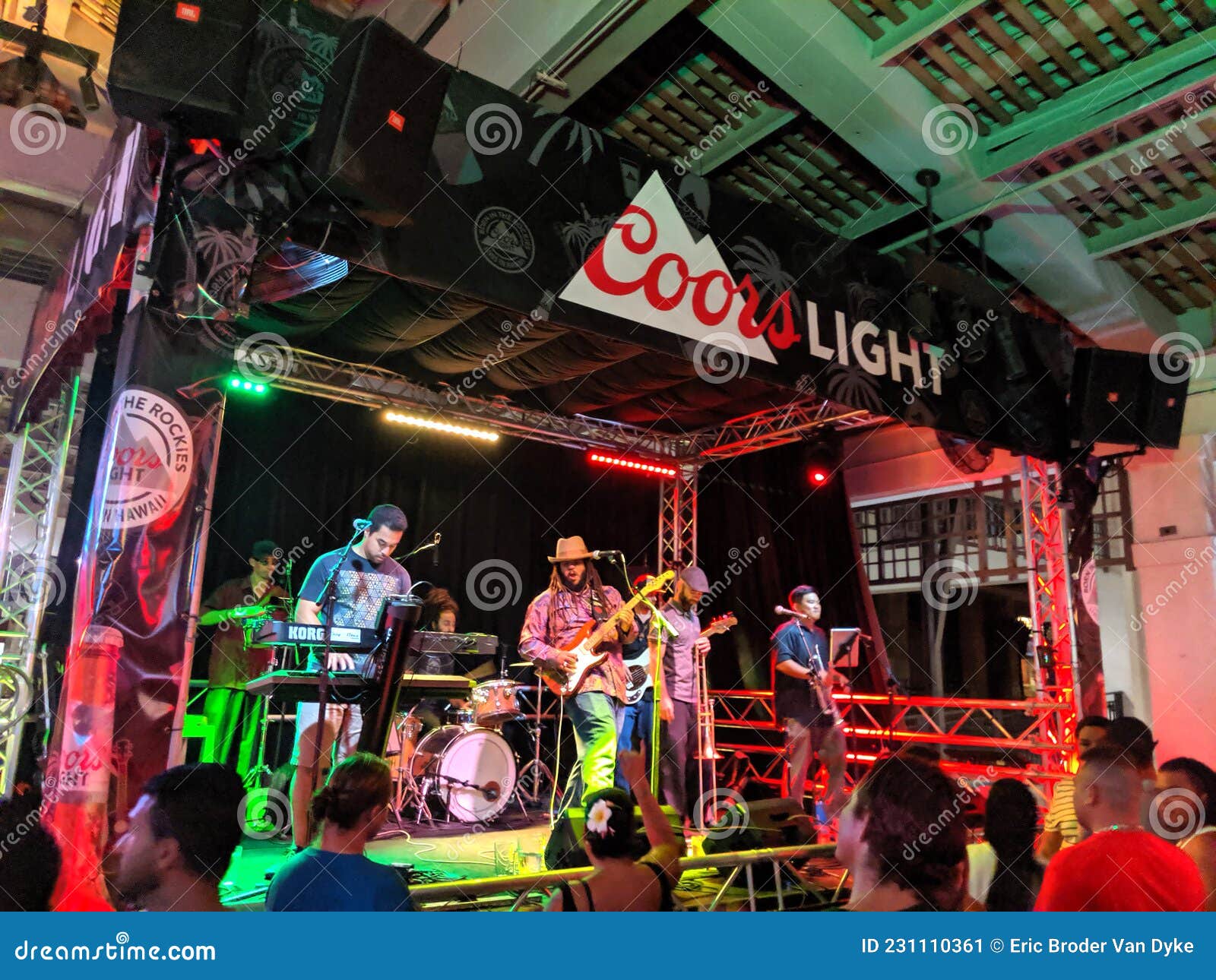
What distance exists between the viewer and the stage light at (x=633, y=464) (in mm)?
8000

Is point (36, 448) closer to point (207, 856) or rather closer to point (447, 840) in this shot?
point (447, 840)

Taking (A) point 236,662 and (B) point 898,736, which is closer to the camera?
(A) point 236,662

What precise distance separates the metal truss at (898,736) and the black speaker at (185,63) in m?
5.70

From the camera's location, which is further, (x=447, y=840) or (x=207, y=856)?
(x=447, y=840)

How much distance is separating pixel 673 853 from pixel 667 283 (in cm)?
297

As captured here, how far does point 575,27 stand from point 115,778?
4.68 metres

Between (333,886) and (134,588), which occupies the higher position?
(134,588)

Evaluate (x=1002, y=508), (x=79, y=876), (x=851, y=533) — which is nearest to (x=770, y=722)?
(x=851, y=533)

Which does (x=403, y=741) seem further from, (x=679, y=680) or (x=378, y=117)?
(x=378, y=117)

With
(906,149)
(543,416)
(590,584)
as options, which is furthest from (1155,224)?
(590,584)

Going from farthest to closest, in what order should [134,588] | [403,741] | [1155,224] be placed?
[1155,224]
[403,741]
[134,588]

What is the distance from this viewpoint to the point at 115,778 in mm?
2906

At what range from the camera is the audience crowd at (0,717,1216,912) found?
1.95m

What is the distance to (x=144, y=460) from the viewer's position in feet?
10.1
